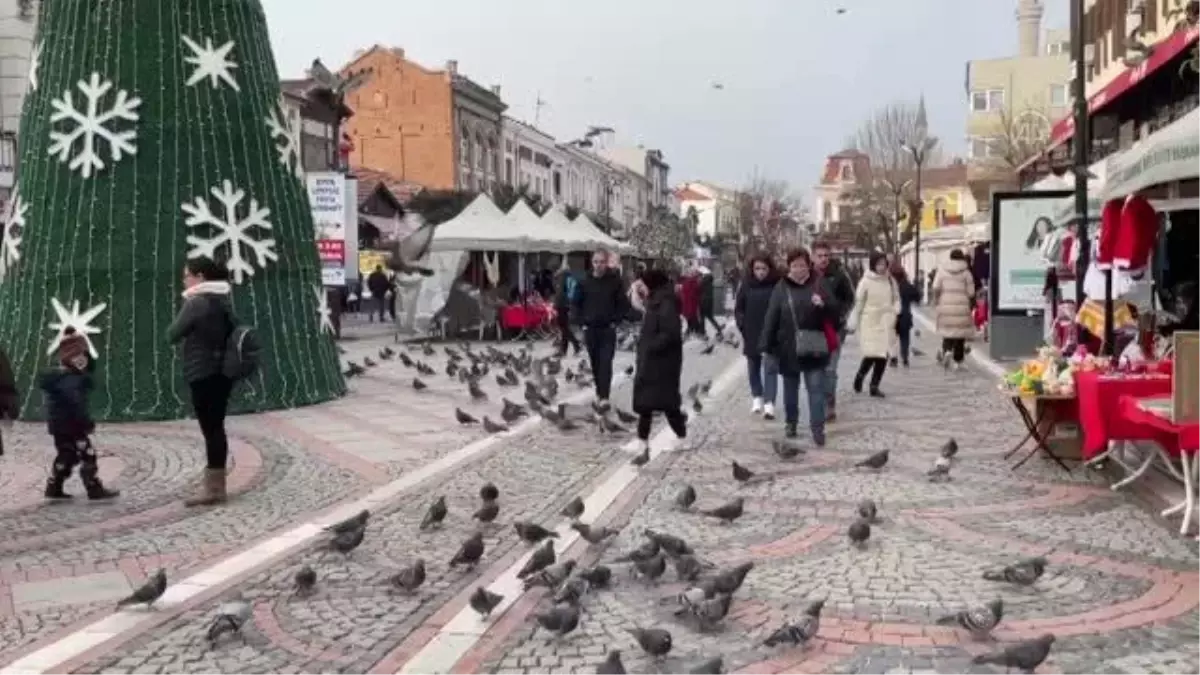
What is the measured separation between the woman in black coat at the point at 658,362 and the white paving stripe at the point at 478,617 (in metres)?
0.95

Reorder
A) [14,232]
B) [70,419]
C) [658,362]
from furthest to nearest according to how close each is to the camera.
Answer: [14,232]
[658,362]
[70,419]

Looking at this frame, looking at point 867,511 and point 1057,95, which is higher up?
point 1057,95

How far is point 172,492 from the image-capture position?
902cm

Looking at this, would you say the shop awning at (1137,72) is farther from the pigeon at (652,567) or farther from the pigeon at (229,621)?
the pigeon at (229,621)

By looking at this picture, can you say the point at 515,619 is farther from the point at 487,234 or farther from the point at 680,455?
the point at 487,234

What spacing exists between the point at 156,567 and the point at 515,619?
2381 mm

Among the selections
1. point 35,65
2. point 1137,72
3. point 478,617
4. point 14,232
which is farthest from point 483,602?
point 1137,72

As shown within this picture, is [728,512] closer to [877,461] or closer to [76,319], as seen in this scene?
[877,461]

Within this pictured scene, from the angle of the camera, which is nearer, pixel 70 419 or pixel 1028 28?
pixel 70 419

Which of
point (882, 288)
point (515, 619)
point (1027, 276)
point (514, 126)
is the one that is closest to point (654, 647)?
point (515, 619)

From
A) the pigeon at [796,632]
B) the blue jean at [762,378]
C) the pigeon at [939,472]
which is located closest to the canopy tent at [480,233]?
the blue jean at [762,378]

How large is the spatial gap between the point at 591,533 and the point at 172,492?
3.71 metres

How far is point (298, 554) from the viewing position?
23.2ft

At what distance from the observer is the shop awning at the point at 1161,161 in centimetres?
685
